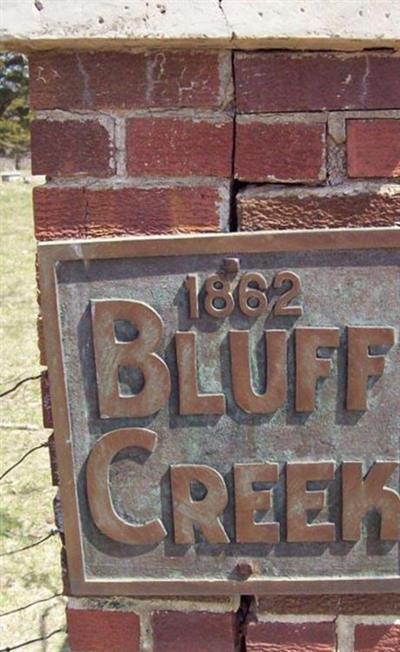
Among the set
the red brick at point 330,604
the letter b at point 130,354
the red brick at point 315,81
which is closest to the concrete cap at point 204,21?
the red brick at point 315,81

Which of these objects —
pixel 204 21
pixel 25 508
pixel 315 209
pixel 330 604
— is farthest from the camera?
pixel 25 508

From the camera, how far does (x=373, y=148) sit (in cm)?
123

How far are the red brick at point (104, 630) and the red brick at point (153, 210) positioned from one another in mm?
624

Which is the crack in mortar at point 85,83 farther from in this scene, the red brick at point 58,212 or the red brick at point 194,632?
the red brick at point 194,632

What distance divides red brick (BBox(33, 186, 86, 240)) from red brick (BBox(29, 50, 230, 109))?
0.12 metres

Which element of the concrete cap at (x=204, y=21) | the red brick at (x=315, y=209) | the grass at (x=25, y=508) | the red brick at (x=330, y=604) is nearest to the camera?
the concrete cap at (x=204, y=21)

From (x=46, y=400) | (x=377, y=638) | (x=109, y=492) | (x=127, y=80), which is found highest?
(x=127, y=80)

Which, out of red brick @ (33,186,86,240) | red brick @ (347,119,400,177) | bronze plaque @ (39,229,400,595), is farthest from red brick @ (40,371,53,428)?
red brick @ (347,119,400,177)

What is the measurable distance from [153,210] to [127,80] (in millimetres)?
185

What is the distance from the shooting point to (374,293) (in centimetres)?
121

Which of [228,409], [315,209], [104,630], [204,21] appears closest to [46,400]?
[228,409]

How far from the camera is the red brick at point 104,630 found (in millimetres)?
1417

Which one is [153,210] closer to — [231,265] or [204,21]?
[231,265]

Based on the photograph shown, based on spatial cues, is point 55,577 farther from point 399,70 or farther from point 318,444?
point 399,70
